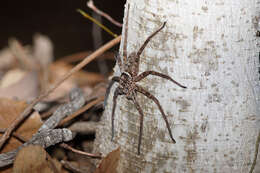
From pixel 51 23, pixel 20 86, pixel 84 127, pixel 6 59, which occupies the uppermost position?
pixel 51 23

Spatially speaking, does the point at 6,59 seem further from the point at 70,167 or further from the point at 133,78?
the point at 133,78

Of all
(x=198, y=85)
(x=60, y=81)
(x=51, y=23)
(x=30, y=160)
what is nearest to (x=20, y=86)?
(x=60, y=81)

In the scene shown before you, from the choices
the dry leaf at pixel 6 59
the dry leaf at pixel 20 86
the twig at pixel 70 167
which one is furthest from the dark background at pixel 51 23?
the twig at pixel 70 167

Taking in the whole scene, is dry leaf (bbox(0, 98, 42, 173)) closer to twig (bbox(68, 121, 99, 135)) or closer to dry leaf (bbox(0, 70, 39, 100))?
twig (bbox(68, 121, 99, 135))

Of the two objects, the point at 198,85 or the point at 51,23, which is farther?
the point at 51,23

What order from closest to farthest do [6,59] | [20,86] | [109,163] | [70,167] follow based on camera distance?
[109,163] → [70,167] → [20,86] → [6,59]

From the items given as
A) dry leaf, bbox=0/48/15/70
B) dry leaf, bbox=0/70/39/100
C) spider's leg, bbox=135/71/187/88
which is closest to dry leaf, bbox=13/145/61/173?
spider's leg, bbox=135/71/187/88
